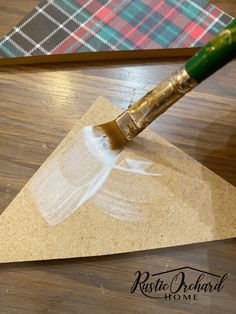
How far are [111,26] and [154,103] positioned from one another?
23 centimetres

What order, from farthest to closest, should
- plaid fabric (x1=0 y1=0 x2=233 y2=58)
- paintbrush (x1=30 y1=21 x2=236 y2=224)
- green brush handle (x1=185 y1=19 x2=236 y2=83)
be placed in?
plaid fabric (x1=0 y1=0 x2=233 y2=58), paintbrush (x1=30 y1=21 x2=236 y2=224), green brush handle (x1=185 y1=19 x2=236 y2=83)

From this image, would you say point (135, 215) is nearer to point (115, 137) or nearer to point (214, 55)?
point (115, 137)

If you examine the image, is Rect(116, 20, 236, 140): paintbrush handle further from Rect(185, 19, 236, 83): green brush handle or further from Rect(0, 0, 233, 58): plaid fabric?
Rect(0, 0, 233, 58): plaid fabric

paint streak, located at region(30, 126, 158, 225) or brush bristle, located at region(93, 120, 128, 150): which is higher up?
brush bristle, located at region(93, 120, 128, 150)

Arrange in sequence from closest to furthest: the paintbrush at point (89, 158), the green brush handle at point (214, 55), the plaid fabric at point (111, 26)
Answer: the green brush handle at point (214, 55)
the paintbrush at point (89, 158)
the plaid fabric at point (111, 26)

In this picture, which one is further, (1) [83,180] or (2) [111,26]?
(2) [111,26]

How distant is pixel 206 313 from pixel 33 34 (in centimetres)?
53

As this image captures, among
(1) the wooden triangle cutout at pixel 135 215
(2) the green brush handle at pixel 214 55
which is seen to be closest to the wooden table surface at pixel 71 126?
(1) the wooden triangle cutout at pixel 135 215

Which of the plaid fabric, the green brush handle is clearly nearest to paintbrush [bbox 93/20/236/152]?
the green brush handle

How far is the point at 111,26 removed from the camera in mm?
785

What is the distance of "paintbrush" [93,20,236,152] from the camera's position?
53cm

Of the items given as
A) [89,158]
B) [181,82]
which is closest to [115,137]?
[89,158]

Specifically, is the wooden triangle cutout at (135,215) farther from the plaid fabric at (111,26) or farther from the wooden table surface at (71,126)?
the plaid fabric at (111,26)

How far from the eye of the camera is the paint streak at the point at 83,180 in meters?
0.65
